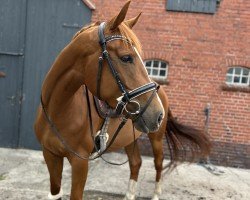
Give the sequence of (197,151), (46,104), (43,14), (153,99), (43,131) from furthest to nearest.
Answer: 1. (43,14)
2. (197,151)
3. (43,131)
4. (46,104)
5. (153,99)

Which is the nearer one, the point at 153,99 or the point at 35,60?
the point at 153,99

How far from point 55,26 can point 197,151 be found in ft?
12.7

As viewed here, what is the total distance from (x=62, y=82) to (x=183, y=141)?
289 cm

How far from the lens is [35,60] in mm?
6586

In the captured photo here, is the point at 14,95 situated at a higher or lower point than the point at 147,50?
lower

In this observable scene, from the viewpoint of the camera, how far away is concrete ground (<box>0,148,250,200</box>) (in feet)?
15.3

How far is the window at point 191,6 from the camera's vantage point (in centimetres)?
638

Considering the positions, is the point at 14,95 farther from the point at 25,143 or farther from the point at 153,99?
the point at 153,99

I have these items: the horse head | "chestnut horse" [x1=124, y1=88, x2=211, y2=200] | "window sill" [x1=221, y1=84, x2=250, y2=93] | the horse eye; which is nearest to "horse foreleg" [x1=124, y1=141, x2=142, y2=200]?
"chestnut horse" [x1=124, y1=88, x2=211, y2=200]

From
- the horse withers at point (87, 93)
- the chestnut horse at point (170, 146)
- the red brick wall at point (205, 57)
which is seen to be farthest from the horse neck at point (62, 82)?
the red brick wall at point (205, 57)

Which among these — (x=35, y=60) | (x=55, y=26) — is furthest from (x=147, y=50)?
(x=35, y=60)

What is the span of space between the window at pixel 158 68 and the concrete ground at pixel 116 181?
1.85 meters

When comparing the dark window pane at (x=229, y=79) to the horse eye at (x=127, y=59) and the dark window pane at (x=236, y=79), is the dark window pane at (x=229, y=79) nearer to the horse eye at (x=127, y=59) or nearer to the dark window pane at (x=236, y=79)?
the dark window pane at (x=236, y=79)

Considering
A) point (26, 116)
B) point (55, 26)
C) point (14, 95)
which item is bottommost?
point (26, 116)
